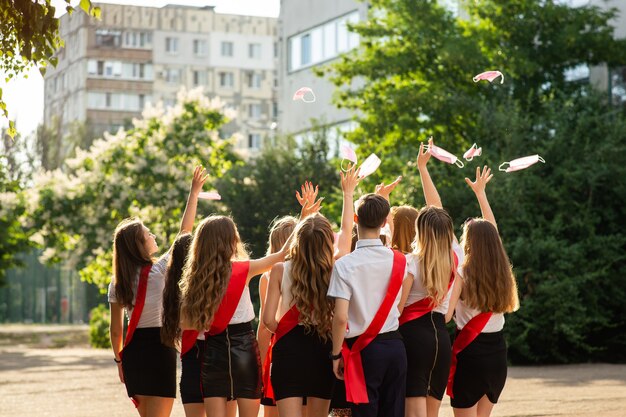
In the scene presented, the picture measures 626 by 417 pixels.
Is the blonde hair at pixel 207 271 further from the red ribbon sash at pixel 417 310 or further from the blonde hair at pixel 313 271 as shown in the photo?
the red ribbon sash at pixel 417 310

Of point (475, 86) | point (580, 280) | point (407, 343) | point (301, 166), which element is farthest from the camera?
point (301, 166)

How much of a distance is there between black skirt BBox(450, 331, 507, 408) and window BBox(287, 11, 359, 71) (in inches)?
1126

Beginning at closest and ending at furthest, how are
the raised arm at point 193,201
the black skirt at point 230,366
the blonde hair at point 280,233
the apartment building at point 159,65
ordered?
the black skirt at point 230,366 → the blonde hair at point 280,233 → the raised arm at point 193,201 → the apartment building at point 159,65

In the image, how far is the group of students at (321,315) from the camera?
751cm

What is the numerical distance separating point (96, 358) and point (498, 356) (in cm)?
2055

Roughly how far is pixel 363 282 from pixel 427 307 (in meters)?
0.68

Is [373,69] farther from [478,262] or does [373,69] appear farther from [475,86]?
[478,262]

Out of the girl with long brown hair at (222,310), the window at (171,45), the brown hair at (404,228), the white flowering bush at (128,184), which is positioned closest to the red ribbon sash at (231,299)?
the girl with long brown hair at (222,310)

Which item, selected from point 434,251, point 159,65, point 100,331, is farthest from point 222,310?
point 159,65

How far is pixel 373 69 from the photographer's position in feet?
87.1

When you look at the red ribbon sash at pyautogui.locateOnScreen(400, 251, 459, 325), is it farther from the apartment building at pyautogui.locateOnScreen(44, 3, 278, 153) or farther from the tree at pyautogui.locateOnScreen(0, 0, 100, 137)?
the apartment building at pyautogui.locateOnScreen(44, 3, 278, 153)

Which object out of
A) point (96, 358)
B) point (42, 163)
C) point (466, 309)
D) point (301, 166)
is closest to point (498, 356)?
point (466, 309)

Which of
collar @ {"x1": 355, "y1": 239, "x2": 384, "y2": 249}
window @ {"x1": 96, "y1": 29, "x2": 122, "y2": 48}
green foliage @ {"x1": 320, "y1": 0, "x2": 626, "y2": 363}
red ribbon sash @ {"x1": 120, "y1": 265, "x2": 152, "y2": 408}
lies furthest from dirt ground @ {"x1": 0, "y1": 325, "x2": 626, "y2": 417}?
window @ {"x1": 96, "y1": 29, "x2": 122, "y2": 48}

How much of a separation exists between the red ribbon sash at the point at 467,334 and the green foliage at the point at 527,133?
12.4m
